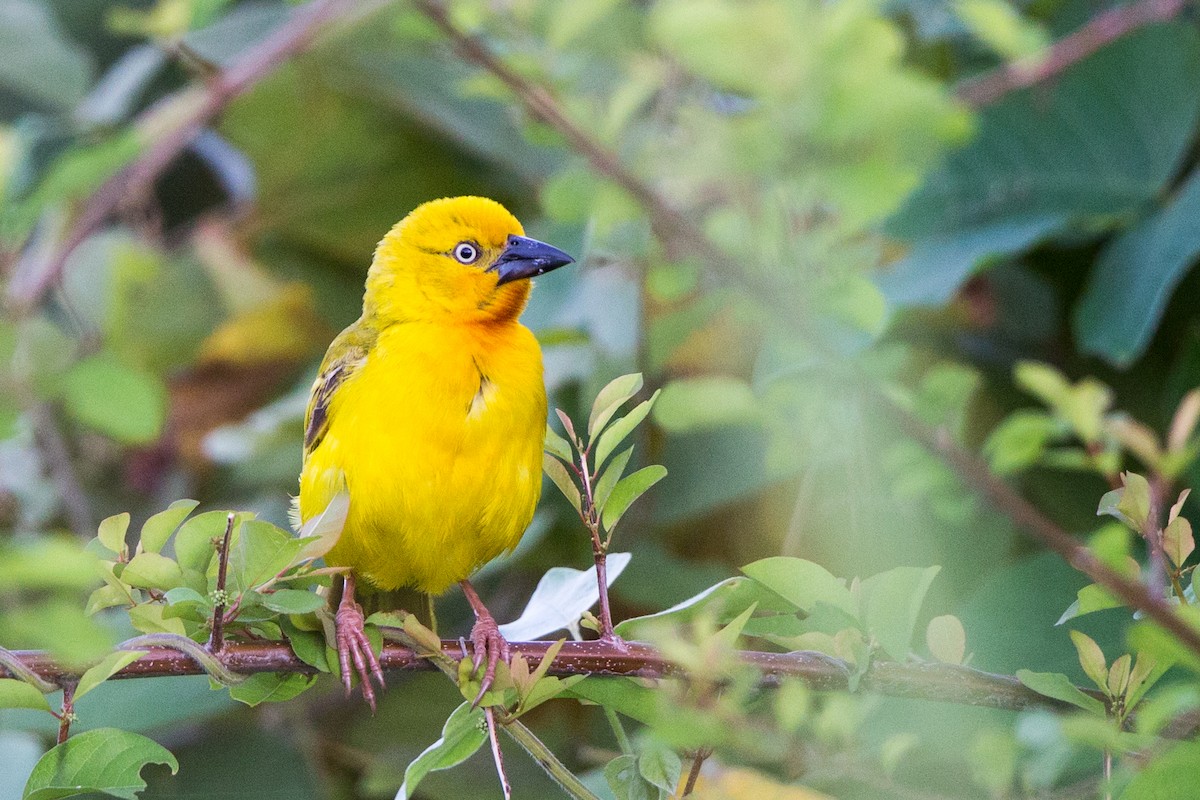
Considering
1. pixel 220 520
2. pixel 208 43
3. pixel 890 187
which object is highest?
pixel 890 187

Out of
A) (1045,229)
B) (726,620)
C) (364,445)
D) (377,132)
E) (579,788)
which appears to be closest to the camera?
(579,788)

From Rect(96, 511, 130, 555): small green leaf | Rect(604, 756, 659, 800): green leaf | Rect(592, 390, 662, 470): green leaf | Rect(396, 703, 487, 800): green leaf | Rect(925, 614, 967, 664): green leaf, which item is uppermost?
Rect(592, 390, 662, 470): green leaf

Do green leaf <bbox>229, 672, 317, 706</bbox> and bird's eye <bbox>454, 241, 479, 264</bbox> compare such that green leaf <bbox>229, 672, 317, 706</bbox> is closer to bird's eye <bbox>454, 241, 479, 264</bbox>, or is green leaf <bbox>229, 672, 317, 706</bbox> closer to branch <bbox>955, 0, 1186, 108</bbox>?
bird's eye <bbox>454, 241, 479, 264</bbox>

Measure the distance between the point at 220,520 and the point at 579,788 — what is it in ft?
1.36

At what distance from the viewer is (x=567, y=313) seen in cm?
254

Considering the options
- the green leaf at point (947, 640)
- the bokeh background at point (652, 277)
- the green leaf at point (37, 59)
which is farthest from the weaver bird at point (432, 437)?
the green leaf at point (37, 59)

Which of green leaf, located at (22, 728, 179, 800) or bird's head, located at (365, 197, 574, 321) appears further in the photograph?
bird's head, located at (365, 197, 574, 321)

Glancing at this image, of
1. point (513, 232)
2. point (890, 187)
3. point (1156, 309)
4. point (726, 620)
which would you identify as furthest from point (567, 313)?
A: point (890, 187)

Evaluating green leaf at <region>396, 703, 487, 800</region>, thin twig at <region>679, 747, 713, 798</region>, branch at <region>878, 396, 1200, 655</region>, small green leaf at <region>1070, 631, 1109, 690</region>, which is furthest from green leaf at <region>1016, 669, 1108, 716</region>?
green leaf at <region>396, 703, 487, 800</region>

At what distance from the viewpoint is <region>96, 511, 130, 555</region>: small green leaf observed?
1.24m

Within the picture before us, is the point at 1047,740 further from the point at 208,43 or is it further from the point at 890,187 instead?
the point at 208,43

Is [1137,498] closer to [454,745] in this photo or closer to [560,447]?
[560,447]

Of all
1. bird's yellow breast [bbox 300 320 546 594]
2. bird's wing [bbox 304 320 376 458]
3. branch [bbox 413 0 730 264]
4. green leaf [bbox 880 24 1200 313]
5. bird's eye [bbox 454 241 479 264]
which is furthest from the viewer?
green leaf [bbox 880 24 1200 313]

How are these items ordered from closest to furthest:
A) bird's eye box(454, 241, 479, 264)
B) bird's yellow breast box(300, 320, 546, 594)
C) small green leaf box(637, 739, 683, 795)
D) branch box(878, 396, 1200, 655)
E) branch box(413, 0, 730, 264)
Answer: branch box(878, 396, 1200, 655), branch box(413, 0, 730, 264), small green leaf box(637, 739, 683, 795), bird's yellow breast box(300, 320, 546, 594), bird's eye box(454, 241, 479, 264)
